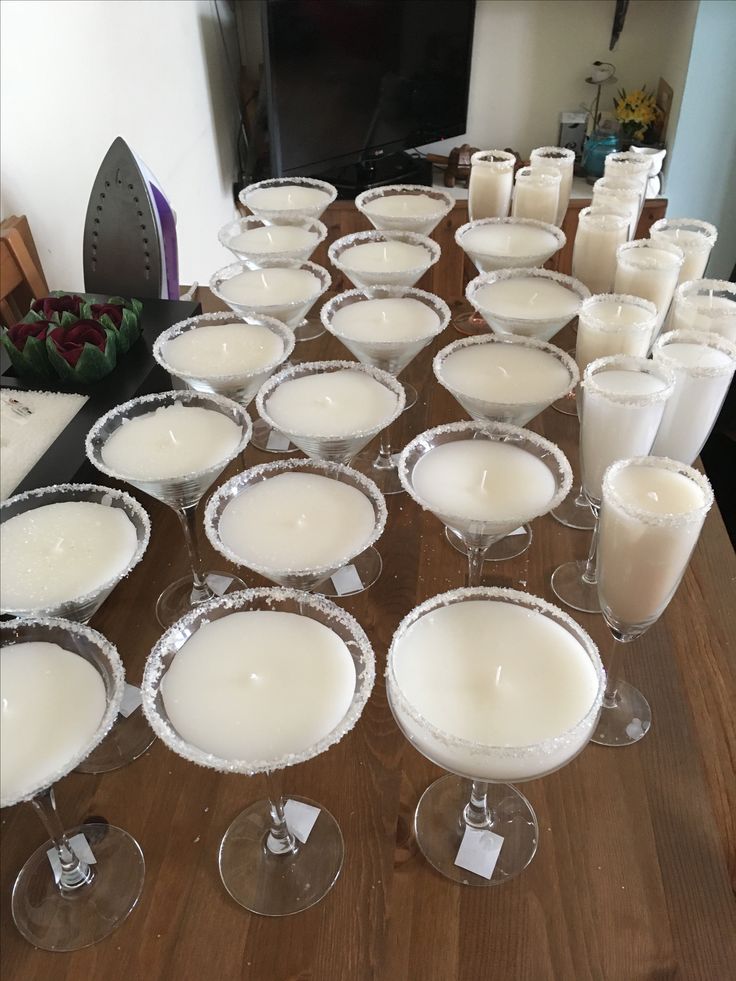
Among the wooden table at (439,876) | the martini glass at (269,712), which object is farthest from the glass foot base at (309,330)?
the martini glass at (269,712)

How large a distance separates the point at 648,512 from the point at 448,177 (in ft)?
8.97

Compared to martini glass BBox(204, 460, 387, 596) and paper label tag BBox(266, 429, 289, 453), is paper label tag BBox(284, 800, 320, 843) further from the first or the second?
paper label tag BBox(266, 429, 289, 453)

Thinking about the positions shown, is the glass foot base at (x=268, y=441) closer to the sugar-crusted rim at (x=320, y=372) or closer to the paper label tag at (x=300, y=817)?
the sugar-crusted rim at (x=320, y=372)

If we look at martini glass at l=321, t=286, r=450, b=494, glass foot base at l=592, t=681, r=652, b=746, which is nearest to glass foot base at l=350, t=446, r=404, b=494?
martini glass at l=321, t=286, r=450, b=494

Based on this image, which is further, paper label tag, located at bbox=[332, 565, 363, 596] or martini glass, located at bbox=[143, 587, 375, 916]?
paper label tag, located at bbox=[332, 565, 363, 596]

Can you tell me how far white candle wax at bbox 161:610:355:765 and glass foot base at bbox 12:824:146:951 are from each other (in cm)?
18

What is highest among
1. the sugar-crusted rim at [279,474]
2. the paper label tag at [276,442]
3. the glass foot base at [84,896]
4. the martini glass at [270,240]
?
the martini glass at [270,240]

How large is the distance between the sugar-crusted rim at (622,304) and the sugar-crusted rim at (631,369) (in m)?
0.10

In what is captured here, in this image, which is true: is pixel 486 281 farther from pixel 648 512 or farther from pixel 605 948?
pixel 605 948

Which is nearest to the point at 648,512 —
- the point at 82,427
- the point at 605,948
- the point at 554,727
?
the point at 554,727

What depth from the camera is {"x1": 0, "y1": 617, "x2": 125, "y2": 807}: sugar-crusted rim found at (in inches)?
20.4

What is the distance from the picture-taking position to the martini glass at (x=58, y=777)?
55 cm

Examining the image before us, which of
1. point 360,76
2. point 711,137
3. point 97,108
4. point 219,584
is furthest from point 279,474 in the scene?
point 711,137

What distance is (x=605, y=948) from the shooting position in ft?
1.93
